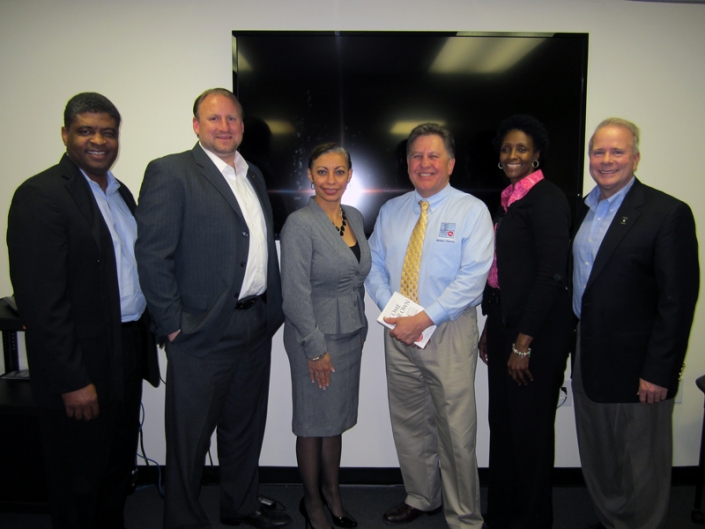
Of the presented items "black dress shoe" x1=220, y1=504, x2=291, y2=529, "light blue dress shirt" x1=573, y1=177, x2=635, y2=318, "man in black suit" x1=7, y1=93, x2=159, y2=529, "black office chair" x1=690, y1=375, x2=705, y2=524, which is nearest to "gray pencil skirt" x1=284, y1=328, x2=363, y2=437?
"black dress shoe" x1=220, y1=504, x2=291, y2=529

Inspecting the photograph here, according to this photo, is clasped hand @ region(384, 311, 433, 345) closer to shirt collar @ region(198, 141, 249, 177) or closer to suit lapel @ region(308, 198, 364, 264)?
suit lapel @ region(308, 198, 364, 264)

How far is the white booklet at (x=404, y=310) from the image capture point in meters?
2.01

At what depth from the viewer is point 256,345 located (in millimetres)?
2055

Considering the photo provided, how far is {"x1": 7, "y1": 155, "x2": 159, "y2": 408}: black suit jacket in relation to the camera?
159 centimetres

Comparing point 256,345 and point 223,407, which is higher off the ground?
point 256,345

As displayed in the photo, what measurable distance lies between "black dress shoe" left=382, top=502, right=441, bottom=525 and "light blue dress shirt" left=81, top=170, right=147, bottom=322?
163cm

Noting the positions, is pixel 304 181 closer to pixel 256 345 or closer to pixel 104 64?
pixel 256 345

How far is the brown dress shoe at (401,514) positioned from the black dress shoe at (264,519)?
52 cm

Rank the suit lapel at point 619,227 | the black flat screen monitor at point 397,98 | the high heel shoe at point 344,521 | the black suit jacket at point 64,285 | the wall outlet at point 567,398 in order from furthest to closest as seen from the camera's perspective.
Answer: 1. the wall outlet at point 567,398
2. the black flat screen monitor at point 397,98
3. the high heel shoe at point 344,521
4. the suit lapel at point 619,227
5. the black suit jacket at point 64,285

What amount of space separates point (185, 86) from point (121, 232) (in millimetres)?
1074

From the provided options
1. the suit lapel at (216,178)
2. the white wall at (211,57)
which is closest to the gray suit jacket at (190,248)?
the suit lapel at (216,178)

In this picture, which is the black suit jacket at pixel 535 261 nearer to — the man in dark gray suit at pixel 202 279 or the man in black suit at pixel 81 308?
the man in dark gray suit at pixel 202 279

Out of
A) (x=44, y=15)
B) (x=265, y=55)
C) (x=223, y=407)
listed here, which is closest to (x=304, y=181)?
(x=265, y=55)

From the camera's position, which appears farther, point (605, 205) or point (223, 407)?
point (223, 407)
